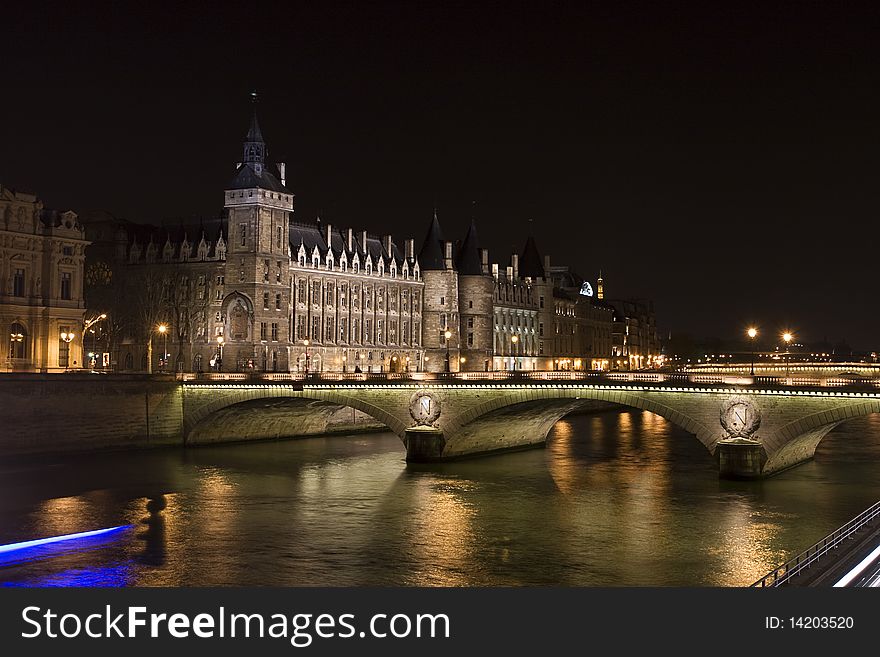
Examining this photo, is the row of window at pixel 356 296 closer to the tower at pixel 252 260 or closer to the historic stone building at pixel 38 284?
the tower at pixel 252 260

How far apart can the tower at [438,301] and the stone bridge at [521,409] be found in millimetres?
50956

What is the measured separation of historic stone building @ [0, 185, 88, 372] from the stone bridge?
1505 centimetres

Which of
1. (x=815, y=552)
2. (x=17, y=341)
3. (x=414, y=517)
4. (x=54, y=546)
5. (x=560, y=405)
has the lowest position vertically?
(x=54, y=546)

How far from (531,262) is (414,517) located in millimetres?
125753

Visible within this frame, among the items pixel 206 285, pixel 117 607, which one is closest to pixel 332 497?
pixel 117 607

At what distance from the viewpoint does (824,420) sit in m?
59.9

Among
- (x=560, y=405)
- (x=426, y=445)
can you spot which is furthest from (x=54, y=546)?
(x=560, y=405)

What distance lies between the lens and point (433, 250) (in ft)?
477

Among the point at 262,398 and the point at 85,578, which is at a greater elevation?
the point at 262,398

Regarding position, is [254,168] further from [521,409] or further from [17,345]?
[521,409]

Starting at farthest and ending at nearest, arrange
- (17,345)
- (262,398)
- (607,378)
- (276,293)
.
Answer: (276,293)
(17,345)
(262,398)
(607,378)

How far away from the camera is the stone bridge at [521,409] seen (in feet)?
201

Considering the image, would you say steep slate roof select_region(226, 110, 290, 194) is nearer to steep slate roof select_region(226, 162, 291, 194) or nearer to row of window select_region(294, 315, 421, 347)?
steep slate roof select_region(226, 162, 291, 194)

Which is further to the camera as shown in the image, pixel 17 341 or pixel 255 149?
pixel 255 149
